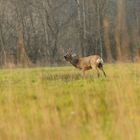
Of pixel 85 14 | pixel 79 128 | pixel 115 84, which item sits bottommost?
pixel 79 128

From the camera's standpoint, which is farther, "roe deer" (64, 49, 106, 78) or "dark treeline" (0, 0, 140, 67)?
"dark treeline" (0, 0, 140, 67)

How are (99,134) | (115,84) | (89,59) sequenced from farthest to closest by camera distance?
(89,59) → (115,84) → (99,134)

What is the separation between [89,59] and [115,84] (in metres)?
12.5

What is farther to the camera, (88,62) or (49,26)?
(49,26)

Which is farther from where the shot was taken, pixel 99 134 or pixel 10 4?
pixel 10 4

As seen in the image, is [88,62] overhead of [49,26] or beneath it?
beneath

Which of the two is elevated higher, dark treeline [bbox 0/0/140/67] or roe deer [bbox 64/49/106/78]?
dark treeline [bbox 0/0/140/67]

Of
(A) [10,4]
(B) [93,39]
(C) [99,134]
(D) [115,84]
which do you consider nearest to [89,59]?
(D) [115,84]

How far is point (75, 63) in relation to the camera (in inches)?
760

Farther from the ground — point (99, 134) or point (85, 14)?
point (85, 14)

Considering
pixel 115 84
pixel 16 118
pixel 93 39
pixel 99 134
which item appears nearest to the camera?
pixel 99 134

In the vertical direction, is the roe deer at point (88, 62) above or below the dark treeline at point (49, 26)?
below

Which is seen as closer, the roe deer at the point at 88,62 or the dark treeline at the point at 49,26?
the roe deer at the point at 88,62

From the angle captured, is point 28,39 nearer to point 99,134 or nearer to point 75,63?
point 75,63
